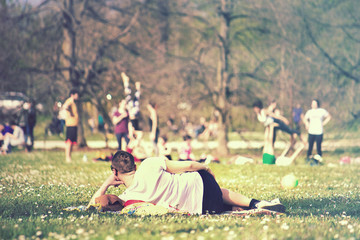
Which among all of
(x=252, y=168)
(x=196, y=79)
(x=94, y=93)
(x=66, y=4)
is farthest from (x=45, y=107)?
(x=252, y=168)

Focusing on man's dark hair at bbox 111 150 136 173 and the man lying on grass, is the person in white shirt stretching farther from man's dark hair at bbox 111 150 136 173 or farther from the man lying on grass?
man's dark hair at bbox 111 150 136 173

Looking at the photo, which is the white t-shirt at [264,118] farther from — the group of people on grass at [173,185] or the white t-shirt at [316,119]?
the group of people on grass at [173,185]

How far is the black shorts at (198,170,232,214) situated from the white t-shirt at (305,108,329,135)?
1017 cm

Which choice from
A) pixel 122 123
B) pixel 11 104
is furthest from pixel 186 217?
pixel 11 104

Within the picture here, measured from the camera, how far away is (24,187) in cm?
992

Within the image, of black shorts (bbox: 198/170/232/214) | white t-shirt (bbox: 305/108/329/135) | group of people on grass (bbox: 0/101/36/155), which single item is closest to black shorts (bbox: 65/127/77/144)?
group of people on grass (bbox: 0/101/36/155)

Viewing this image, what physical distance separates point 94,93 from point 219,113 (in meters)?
5.92

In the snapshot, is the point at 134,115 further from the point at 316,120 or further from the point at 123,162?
the point at 123,162

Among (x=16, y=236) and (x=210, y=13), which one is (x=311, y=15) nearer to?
(x=210, y=13)

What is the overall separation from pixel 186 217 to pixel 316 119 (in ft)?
36.0

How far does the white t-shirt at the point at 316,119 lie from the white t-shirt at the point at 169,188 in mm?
10427

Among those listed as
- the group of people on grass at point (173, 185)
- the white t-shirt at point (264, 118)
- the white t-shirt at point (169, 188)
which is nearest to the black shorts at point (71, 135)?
the white t-shirt at point (264, 118)

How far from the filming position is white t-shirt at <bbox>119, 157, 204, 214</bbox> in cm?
655

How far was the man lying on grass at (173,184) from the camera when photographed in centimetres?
656
